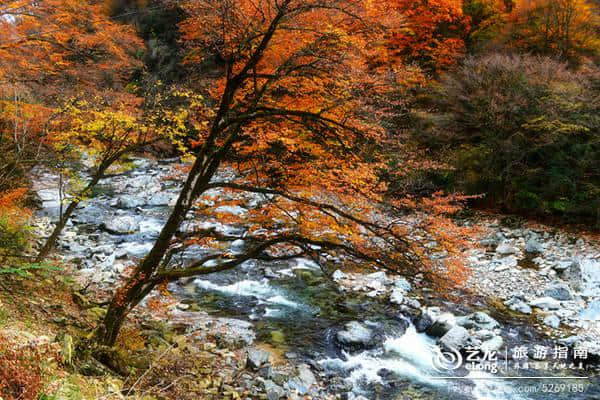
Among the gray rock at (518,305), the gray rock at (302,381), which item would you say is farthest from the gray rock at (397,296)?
the gray rock at (302,381)

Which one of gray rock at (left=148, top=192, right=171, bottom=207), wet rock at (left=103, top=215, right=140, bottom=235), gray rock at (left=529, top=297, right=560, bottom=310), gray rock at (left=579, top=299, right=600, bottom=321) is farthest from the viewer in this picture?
gray rock at (left=148, top=192, right=171, bottom=207)

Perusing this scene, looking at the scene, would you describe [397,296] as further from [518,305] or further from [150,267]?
[150,267]

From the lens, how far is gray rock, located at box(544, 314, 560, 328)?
27.9 ft

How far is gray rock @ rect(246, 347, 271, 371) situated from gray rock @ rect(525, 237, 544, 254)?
9.28m

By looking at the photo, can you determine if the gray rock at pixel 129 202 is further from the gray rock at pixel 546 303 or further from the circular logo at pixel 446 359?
the gray rock at pixel 546 303

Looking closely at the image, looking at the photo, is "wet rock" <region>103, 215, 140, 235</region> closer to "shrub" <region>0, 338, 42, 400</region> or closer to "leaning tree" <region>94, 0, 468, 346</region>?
"leaning tree" <region>94, 0, 468, 346</region>

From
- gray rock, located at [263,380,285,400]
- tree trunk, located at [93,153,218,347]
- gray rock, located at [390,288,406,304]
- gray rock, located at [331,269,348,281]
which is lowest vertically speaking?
gray rock, located at [331,269,348,281]

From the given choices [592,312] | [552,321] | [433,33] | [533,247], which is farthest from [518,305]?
[433,33]

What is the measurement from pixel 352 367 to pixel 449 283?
2729mm

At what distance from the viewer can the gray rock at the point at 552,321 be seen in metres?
8.51

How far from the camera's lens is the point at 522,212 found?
14.1m

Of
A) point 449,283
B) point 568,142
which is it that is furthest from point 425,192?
point 449,283

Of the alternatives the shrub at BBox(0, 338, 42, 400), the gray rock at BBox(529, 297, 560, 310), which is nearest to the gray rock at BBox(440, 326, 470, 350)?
the gray rock at BBox(529, 297, 560, 310)

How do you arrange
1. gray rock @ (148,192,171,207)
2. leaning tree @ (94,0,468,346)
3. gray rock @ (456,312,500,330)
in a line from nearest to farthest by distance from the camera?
leaning tree @ (94,0,468,346) < gray rock @ (456,312,500,330) < gray rock @ (148,192,171,207)
